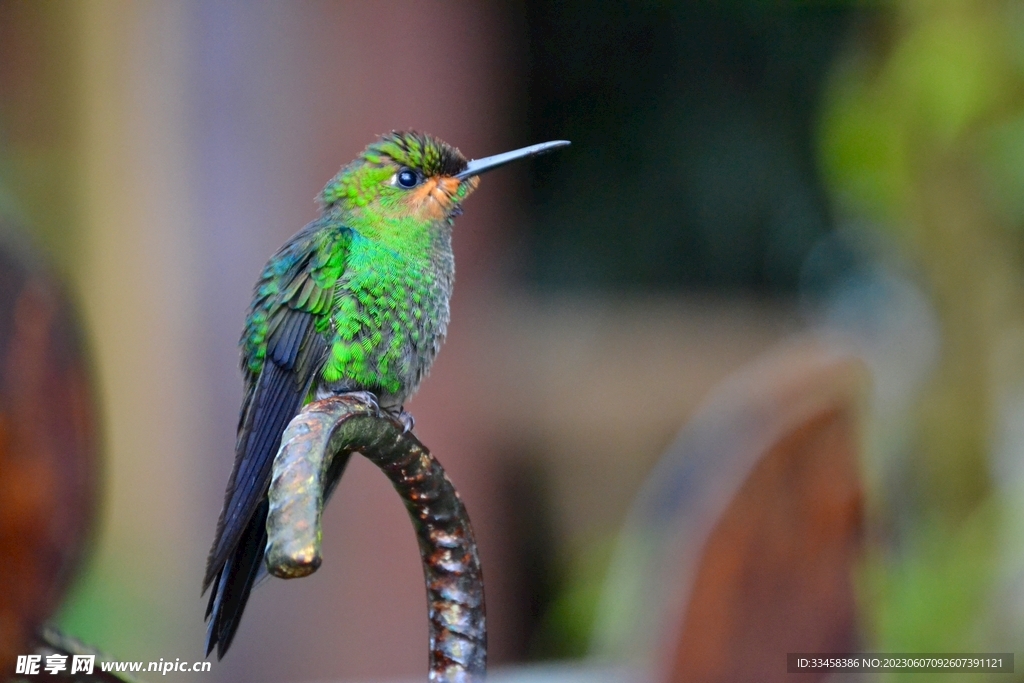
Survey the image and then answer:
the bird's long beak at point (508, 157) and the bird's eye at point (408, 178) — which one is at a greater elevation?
the bird's eye at point (408, 178)

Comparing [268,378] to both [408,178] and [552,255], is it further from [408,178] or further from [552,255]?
[552,255]

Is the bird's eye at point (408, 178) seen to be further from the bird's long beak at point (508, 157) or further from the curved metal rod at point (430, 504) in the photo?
the curved metal rod at point (430, 504)

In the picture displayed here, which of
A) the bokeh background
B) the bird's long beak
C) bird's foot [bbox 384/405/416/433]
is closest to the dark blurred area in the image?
the bokeh background

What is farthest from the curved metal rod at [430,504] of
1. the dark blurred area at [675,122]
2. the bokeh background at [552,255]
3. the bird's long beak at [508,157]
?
the dark blurred area at [675,122]

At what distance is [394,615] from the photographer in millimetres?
2051

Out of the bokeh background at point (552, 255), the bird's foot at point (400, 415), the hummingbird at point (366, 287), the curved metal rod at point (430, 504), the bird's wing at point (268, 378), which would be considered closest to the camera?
the curved metal rod at point (430, 504)

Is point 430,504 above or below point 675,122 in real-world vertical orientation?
below

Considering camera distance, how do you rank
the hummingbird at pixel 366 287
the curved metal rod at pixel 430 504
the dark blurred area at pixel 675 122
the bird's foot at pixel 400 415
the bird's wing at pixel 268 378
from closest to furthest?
the curved metal rod at pixel 430 504 < the bird's wing at pixel 268 378 < the hummingbird at pixel 366 287 < the bird's foot at pixel 400 415 < the dark blurred area at pixel 675 122

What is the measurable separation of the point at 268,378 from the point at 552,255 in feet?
7.01

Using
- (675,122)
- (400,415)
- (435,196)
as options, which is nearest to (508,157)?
(435,196)

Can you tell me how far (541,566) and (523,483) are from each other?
0.80 ft

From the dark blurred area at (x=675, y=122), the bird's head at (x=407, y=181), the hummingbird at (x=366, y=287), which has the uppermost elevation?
the dark blurred area at (x=675, y=122)

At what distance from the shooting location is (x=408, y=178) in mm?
902

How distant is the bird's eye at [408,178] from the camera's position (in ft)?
2.95
